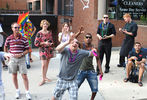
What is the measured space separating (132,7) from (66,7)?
20.1 feet

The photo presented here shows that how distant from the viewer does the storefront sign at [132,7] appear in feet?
38.3

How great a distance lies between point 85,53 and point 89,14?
852cm

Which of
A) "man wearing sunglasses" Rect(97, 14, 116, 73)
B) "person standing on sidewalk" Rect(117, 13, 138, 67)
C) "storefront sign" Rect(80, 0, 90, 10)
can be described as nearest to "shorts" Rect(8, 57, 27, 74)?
"man wearing sunglasses" Rect(97, 14, 116, 73)

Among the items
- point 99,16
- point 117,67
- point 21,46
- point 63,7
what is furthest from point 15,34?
point 63,7

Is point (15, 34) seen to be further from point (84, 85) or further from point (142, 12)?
point (142, 12)

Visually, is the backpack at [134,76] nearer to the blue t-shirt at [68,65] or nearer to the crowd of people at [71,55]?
the crowd of people at [71,55]

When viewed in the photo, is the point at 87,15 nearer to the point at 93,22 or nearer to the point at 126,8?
the point at 93,22

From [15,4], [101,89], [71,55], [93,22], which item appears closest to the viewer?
[71,55]

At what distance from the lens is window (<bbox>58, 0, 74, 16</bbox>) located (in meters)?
15.4

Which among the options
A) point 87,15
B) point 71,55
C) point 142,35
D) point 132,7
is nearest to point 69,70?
point 71,55

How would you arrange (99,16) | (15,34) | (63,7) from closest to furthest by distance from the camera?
(15,34) < (99,16) < (63,7)

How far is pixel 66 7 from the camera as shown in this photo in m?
16.5

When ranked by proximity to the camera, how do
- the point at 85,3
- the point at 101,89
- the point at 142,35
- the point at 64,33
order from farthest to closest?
the point at 85,3, the point at 142,35, the point at 64,33, the point at 101,89

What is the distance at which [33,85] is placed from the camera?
5977mm
